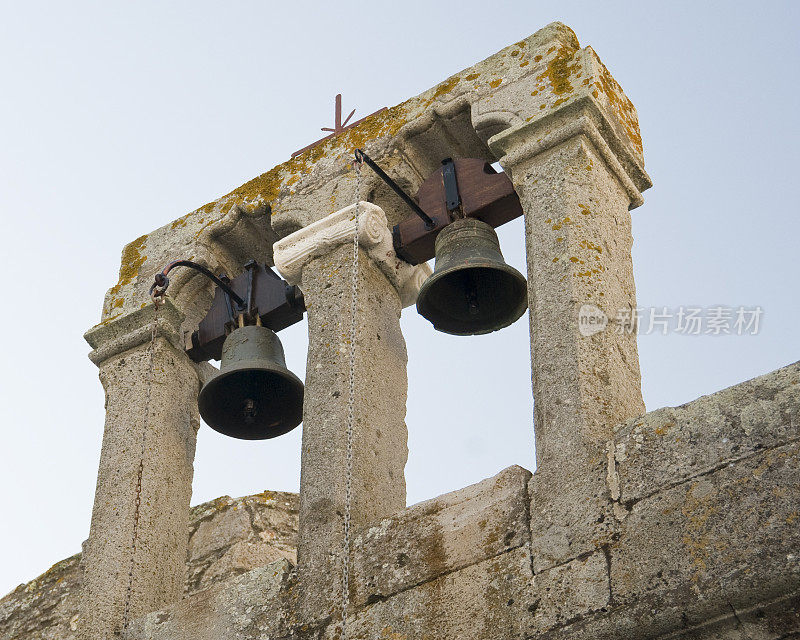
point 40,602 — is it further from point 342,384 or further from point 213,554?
point 342,384

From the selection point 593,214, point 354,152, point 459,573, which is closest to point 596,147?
point 593,214

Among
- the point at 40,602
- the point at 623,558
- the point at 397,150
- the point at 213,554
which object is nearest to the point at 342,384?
the point at 397,150

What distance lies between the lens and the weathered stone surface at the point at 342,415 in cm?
613

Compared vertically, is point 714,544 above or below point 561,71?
below

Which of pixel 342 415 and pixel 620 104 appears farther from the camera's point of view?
pixel 620 104

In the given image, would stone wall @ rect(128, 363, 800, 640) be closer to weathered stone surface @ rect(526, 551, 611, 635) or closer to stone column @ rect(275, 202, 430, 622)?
weathered stone surface @ rect(526, 551, 611, 635)

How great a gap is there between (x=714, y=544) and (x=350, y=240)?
2.95 m

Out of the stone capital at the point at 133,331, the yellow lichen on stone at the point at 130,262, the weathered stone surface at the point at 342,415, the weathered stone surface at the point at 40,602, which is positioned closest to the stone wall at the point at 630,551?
the weathered stone surface at the point at 342,415

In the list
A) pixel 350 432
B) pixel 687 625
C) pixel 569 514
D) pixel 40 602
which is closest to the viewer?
pixel 687 625

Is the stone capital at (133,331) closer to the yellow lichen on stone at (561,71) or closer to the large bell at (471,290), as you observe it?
the large bell at (471,290)

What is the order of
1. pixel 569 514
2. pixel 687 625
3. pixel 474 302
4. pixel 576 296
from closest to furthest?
pixel 687 625 → pixel 569 514 → pixel 576 296 → pixel 474 302

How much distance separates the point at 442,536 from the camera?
5.73 meters

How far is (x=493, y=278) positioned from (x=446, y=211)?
49 cm

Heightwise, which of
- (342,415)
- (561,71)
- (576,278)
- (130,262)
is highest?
(130,262)
